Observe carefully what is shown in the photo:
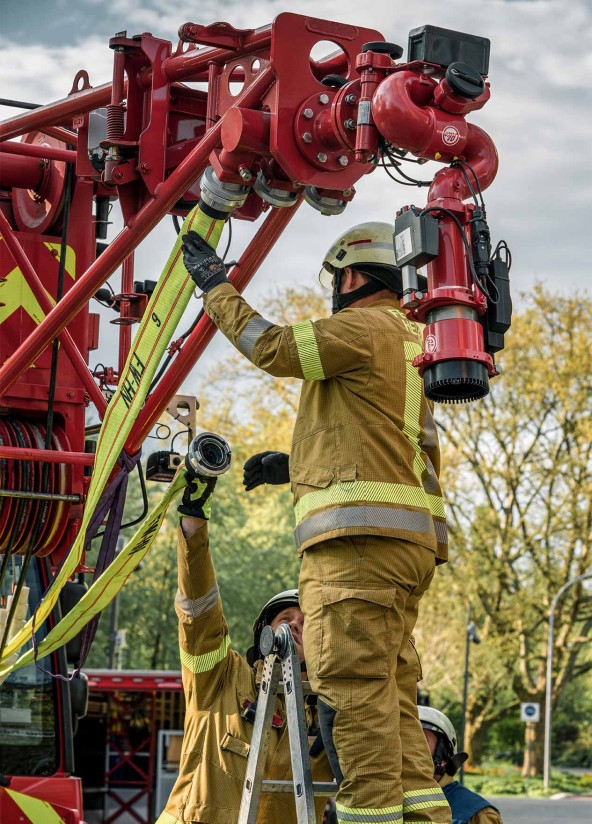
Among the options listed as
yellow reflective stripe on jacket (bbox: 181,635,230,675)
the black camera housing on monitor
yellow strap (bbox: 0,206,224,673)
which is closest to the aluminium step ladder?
yellow reflective stripe on jacket (bbox: 181,635,230,675)

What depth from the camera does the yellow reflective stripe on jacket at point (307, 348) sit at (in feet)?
14.8

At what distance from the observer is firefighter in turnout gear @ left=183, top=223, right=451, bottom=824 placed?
14.3 ft

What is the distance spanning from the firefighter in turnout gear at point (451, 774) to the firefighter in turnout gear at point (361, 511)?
3.69ft

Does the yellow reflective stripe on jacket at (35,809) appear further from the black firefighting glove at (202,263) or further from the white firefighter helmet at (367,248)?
the white firefighter helmet at (367,248)

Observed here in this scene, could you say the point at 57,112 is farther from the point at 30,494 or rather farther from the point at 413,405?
the point at 413,405

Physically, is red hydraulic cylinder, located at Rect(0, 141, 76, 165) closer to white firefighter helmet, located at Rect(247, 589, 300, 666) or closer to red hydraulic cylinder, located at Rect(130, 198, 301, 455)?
red hydraulic cylinder, located at Rect(130, 198, 301, 455)

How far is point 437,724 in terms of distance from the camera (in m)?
6.15

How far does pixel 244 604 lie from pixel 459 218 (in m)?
30.7

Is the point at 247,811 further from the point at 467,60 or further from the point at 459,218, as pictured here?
the point at 467,60

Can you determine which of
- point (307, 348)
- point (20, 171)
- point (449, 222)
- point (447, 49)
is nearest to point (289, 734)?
point (307, 348)

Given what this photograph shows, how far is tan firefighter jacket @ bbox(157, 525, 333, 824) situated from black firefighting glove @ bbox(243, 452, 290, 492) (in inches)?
12.6

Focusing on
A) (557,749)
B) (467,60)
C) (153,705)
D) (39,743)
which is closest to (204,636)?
(39,743)

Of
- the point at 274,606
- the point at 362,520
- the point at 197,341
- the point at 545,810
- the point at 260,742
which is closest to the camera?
the point at 362,520

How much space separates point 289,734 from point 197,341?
214cm
